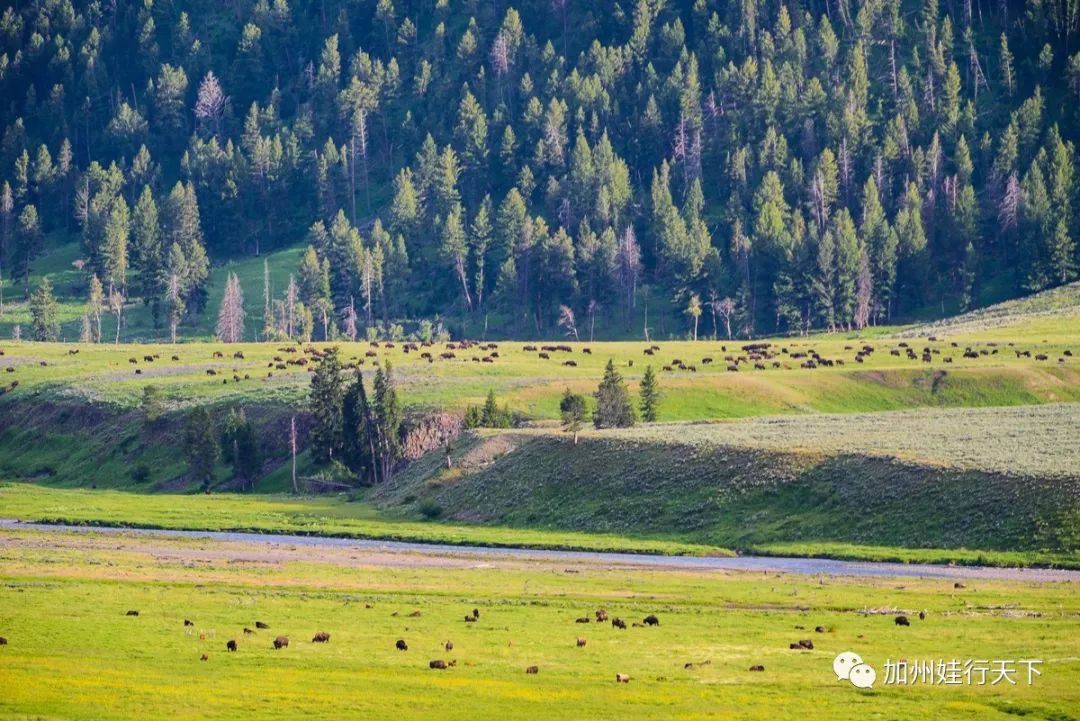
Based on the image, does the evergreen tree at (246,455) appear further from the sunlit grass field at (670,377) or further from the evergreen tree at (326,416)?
the sunlit grass field at (670,377)

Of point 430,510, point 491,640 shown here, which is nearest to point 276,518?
point 430,510

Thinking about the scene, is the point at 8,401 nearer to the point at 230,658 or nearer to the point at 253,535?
the point at 253,535

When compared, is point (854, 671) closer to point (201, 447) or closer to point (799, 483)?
point (799, 483)

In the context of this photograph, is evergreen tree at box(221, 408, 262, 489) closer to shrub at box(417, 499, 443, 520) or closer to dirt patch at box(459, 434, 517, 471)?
dirt patch at box(459, 434, 517, 471)

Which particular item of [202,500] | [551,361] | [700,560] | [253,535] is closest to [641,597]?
[700,560]

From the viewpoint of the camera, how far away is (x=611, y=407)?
12481 centimetres

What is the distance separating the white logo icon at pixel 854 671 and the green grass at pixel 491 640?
654mm

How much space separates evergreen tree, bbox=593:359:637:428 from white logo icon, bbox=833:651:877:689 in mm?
71582

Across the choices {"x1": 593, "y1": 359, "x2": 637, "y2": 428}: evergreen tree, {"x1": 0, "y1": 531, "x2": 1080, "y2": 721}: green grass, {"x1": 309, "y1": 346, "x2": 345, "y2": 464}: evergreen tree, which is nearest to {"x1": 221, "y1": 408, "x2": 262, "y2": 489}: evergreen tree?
{"x1": 309, "y1": 346, "x2": 345, "y2": 464}: evergreen tree

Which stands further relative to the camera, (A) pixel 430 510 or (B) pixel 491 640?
(A) pixel 430 510

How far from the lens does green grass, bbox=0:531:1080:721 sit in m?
46.5

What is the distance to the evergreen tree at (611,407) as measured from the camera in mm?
124000

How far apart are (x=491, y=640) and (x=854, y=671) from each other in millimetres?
13056

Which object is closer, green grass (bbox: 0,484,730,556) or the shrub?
green grass (bbox: 0,484,730,556)
